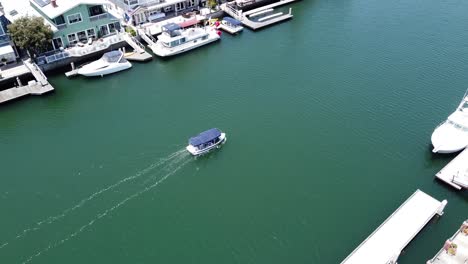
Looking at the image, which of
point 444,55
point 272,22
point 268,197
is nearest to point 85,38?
point 272,22

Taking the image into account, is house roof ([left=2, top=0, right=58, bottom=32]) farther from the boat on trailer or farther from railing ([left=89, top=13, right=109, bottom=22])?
the boat on trailer

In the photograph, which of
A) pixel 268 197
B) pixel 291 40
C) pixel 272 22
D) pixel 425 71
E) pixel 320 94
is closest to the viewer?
pixel 268 197

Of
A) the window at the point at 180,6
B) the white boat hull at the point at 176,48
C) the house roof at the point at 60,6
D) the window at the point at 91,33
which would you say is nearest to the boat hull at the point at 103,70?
the white boat hull at the point at 176,48

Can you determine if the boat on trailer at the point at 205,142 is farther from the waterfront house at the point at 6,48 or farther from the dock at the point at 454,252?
the waterfront house at the point at 6,48

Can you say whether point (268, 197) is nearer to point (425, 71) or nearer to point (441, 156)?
point (441, 156)

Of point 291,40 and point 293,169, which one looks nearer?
point 293,169

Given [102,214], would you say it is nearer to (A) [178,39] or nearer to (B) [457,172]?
(A) [178,39]

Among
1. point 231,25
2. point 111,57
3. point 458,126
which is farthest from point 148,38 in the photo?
point 458,126
